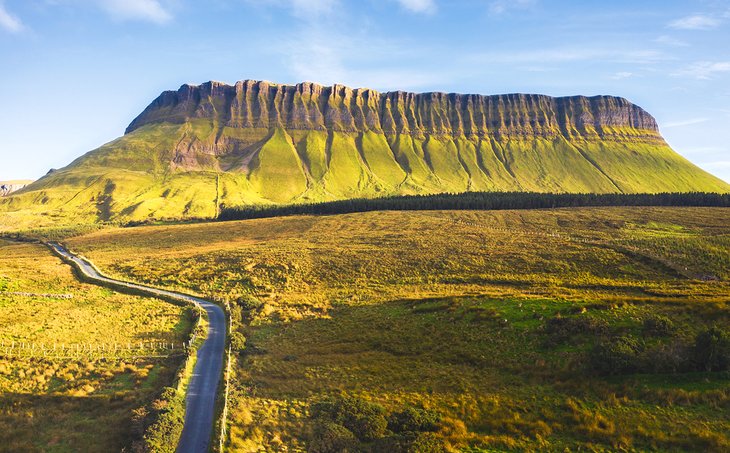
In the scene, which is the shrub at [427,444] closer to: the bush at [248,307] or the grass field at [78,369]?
the grass field at [78,369]

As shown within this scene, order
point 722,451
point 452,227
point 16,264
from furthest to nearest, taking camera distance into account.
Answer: point 452,227, point 16,264, point 722,451

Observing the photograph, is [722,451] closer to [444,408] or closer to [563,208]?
[444,408]

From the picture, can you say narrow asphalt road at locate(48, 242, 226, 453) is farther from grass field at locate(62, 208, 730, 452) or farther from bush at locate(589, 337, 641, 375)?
bush at locate(589, 337, 641, 375)

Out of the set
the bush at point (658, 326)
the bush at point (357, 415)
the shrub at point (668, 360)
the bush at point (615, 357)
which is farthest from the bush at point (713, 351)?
the bush at point (357, 415)

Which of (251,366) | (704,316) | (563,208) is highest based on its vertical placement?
(563,208)

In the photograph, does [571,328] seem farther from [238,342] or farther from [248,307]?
[248,307]

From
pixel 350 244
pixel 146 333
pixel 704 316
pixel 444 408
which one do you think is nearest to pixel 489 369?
pixel 444 408
